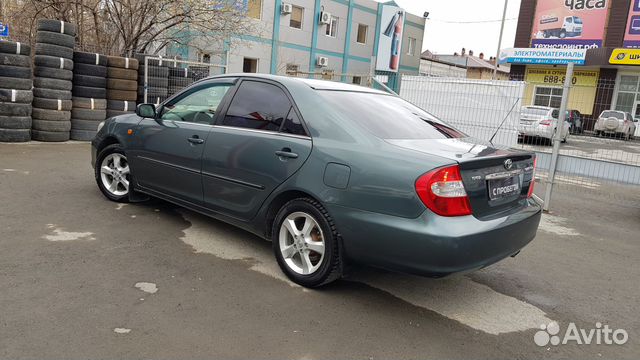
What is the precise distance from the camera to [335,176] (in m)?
3.68

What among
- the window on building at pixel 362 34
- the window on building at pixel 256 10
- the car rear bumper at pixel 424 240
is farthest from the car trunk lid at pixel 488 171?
the window on building at pixel 362 34

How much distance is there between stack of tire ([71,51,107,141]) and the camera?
10.7 metres

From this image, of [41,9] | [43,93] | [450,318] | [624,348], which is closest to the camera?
[624,348]

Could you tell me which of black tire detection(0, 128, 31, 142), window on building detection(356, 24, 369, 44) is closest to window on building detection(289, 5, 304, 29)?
window on building detection(356, 24, 369, 44)

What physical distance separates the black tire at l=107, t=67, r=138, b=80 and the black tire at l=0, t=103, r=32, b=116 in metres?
1.89

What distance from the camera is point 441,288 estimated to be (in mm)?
4195

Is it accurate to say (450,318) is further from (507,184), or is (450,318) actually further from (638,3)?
(638,3)

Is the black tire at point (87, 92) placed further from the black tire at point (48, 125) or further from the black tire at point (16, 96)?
the black tire at point (16, 96)

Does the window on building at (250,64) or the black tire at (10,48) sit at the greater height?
the window on building at (250,64)

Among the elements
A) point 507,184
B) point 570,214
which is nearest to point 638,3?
point 570,214

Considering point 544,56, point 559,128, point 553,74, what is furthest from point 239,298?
point 553,74

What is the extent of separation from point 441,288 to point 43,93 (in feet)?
29.7

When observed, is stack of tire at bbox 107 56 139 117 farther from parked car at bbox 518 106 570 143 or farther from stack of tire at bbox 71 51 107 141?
parked car at bbox 518 106 570 143

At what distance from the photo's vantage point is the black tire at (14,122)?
966 centimetres
